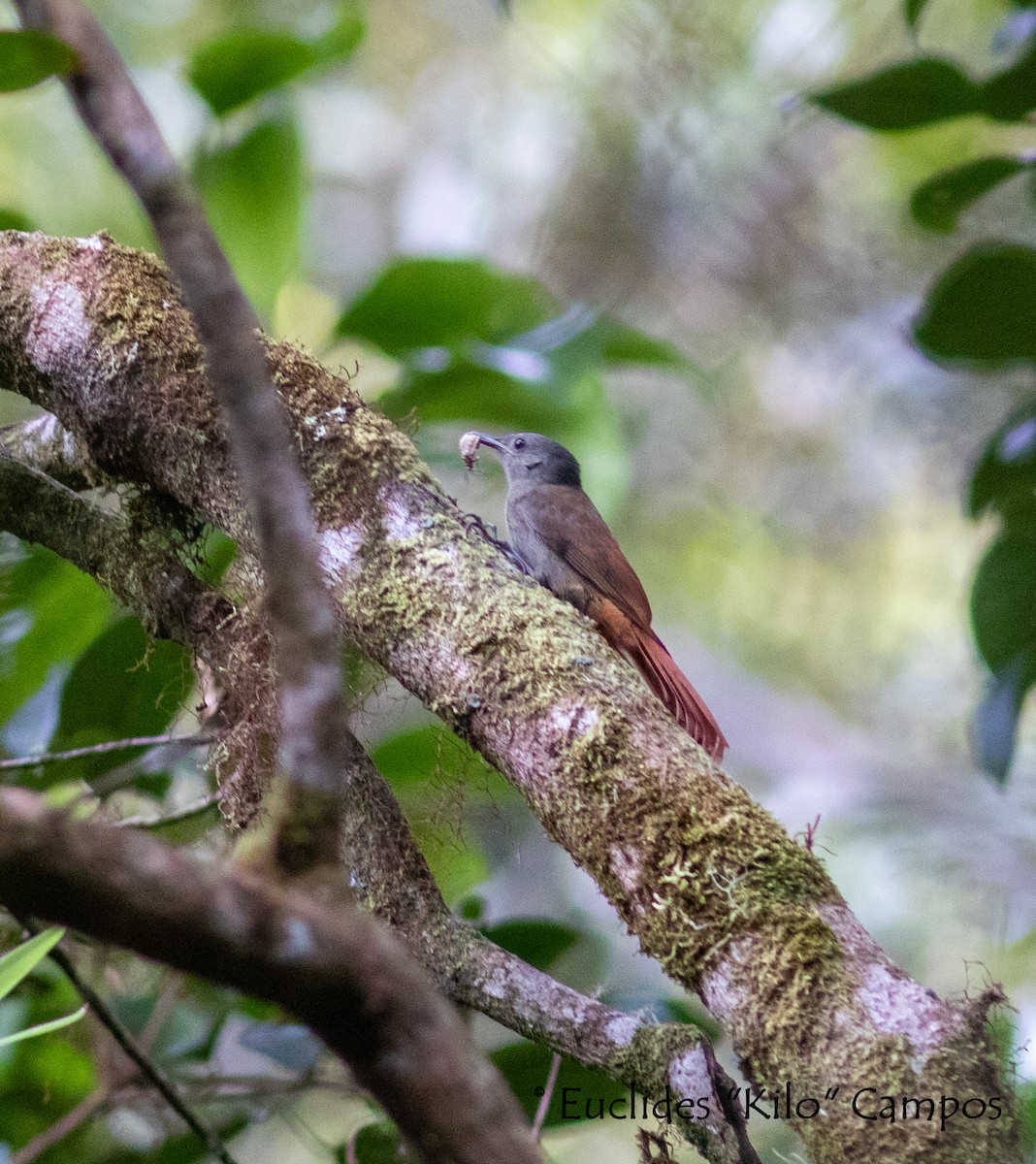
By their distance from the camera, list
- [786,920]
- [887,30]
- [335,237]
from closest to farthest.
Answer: [786,920] → [887,30] → [335,237]

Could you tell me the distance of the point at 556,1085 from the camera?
205cm

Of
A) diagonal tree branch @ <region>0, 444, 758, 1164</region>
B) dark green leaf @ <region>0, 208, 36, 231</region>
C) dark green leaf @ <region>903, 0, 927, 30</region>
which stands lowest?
diagonal tree branch @ <region>0, 444, 758, 1164</region>

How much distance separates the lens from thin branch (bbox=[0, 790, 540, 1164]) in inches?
27.3

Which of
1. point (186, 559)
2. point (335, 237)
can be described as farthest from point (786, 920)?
point (335, 237)

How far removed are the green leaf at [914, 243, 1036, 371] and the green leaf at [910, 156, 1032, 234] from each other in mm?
182

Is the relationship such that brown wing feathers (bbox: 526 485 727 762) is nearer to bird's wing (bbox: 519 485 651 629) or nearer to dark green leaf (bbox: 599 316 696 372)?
bird's wing (bbox: 519 485 651 629)

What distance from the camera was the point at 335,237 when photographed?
7.19 m

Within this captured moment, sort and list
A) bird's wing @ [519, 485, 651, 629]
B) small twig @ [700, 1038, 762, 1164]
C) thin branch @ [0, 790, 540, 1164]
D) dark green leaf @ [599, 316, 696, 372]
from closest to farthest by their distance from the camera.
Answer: thin branch @ [0, 790, 540, 1164] < small twig @ [700, 1038, 762, 1164] < bird's wing @ [519, 485, 651, 629] < dark green leaf @ [599, 316, 696, 372]

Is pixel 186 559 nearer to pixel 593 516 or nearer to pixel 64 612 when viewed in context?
pixel 64 612

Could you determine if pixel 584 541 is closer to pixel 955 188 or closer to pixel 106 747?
pixel 955 188

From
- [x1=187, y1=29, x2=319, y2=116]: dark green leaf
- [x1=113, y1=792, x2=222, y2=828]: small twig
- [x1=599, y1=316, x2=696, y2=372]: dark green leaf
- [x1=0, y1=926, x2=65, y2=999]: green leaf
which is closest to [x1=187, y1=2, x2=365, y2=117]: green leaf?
[x1=187, y1=29, x2=319, y2=116]: dark green leaf

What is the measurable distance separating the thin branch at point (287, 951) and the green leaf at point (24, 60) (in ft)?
2.79

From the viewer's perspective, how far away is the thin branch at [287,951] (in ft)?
2.27

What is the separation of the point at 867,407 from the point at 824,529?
0.75 metres
